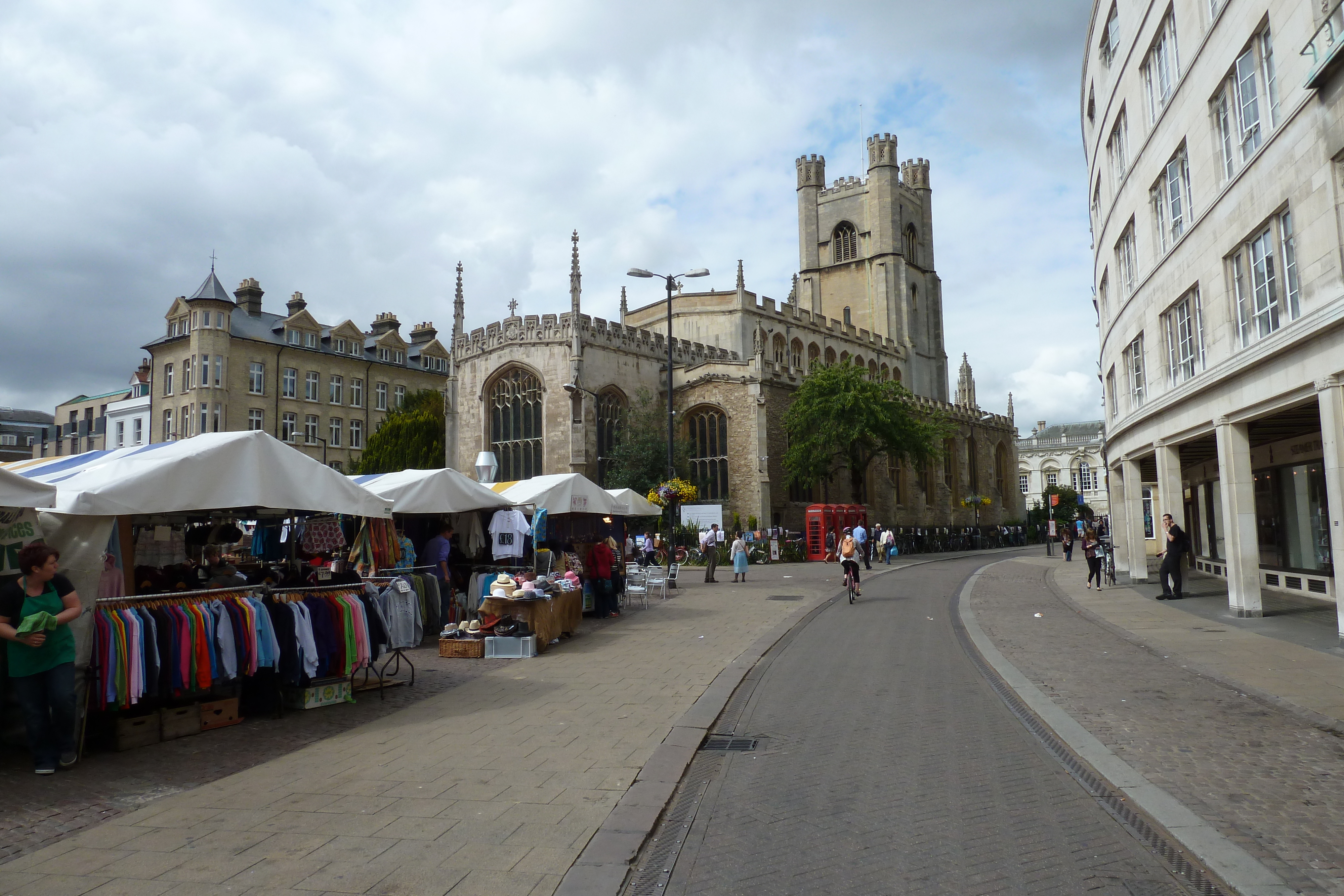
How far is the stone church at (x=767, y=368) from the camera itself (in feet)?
133

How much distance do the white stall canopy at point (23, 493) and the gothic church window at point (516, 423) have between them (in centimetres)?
3426

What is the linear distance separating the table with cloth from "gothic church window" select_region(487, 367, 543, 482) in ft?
90.7

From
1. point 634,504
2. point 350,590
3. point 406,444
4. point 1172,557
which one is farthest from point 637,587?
point 406,444

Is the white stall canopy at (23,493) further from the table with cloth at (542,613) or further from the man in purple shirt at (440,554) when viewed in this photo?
the man in purple shirt at (440,554)

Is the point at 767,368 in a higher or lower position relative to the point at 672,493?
higher

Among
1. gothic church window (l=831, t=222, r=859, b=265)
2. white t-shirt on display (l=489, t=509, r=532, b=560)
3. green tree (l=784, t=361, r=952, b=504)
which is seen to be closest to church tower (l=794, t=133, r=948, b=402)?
gothic church window (l=831, t=222, r=859, b=265)

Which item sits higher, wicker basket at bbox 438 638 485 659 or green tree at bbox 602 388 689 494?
green tree at bbox 602 388 689 494

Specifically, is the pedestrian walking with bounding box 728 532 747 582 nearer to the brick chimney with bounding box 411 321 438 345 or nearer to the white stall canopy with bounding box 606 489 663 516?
the white stall canopy with bounding box 606 489 663 516

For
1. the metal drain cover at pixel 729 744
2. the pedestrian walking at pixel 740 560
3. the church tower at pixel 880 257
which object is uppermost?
the church tower at pixel 880 257

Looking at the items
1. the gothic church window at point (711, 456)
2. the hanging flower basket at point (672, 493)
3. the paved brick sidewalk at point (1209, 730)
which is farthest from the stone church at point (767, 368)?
the paved brick sidewalk at point (1209, 730)

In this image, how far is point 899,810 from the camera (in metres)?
5.13

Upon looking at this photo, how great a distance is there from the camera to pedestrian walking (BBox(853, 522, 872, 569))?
30.5m

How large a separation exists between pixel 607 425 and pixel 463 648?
30.1 m

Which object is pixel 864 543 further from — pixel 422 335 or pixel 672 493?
pixel 422 335
